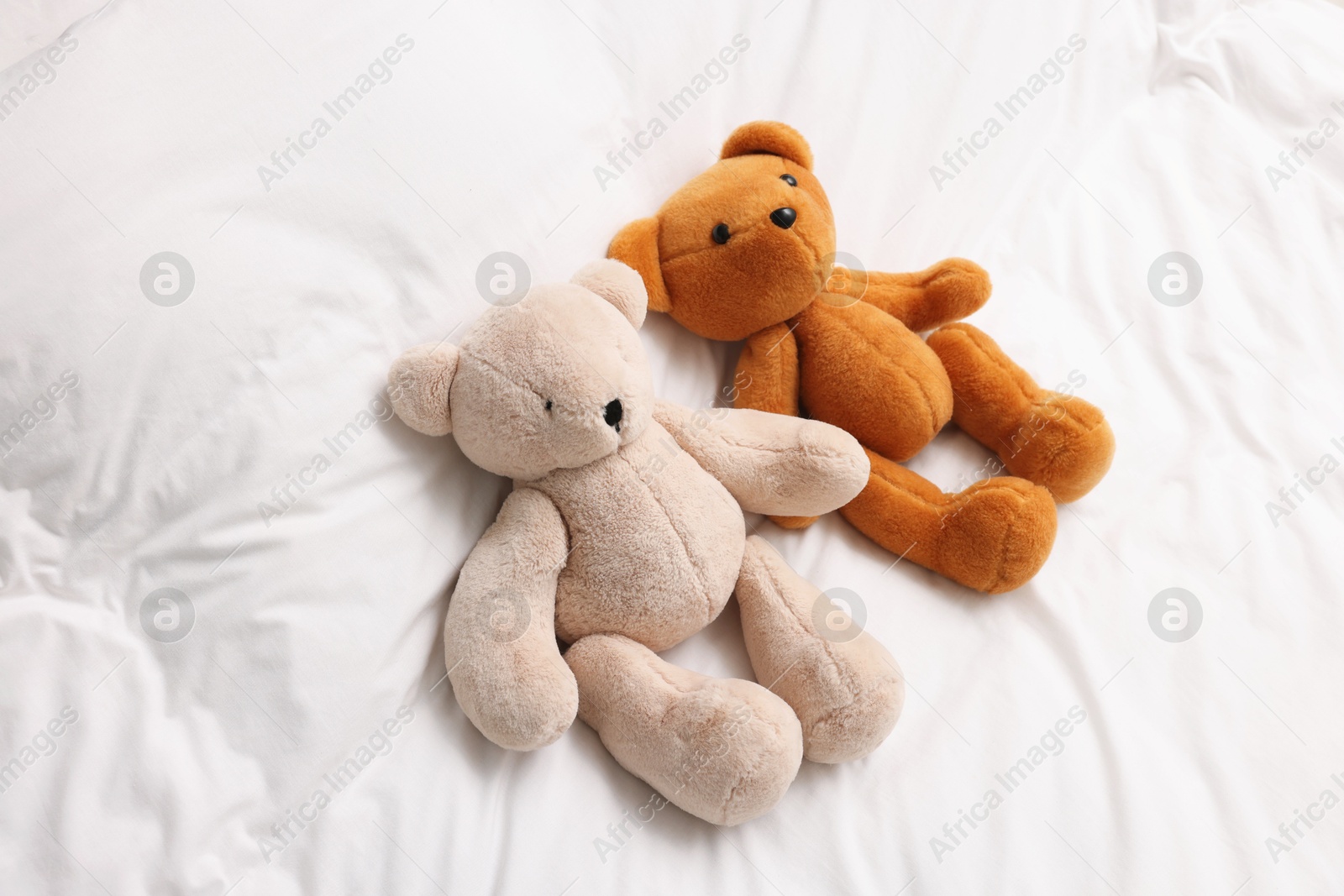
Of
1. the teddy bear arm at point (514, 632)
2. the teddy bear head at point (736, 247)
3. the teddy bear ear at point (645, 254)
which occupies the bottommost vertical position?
the teddy bear arm at point (514, 632)

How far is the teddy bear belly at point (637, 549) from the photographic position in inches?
32.3

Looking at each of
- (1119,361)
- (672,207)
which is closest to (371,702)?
(672,207)

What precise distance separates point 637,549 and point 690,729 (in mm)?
172

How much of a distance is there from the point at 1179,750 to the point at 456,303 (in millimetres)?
879

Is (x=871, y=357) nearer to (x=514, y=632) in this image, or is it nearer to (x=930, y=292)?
(x=930, y=292)

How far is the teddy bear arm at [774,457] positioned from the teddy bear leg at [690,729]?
20 centimetres

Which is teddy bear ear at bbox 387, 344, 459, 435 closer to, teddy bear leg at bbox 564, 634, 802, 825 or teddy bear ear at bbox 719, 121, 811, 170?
teddy bear leg at bbox 564, 634, 802, 825

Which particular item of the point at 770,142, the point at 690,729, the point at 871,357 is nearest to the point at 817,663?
the point at 690,729

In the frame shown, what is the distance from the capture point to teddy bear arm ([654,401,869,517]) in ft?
2.88

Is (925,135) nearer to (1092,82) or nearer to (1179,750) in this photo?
(1092,82)

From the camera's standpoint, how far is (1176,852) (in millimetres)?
822

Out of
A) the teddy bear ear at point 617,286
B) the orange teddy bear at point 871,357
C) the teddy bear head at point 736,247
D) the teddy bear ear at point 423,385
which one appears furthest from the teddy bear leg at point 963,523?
the teddy bear ear at point 423,385

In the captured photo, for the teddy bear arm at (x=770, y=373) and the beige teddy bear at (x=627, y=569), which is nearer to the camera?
the beige teddy bear at (x=627, y=569)

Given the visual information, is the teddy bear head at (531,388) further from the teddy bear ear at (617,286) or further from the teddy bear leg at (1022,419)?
the teddy bear leg at (1022,419)
